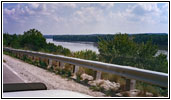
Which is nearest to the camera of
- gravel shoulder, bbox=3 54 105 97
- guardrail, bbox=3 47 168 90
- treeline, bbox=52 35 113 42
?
guardrail, bbox=3 47 168 90

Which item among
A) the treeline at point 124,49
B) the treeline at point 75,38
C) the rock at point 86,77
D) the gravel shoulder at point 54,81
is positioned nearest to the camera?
the gravel shoulder at point 54,81

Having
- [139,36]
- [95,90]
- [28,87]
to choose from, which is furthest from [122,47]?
[28,87]

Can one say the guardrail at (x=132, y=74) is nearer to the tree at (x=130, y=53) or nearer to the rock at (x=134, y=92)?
the rock at (x=134, y=92)

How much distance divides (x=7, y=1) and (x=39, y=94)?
3689 millimetres

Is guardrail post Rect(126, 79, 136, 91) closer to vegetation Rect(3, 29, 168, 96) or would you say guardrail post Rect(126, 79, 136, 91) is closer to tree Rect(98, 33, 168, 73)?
vegetation Rect(3, 29, 168, 96)

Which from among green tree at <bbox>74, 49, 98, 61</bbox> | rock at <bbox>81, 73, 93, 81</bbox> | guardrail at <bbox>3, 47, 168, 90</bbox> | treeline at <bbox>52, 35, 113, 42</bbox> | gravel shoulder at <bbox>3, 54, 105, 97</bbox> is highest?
treeline at <bbox>52, 35, 113, 42</bbox>

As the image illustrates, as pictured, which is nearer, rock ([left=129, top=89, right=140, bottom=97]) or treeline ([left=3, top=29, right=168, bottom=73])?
rock ([left=129, top=89, right=140, bottom=97])

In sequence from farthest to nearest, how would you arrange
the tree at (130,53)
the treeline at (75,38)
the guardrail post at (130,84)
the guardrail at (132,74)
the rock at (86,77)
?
1. the rock at (86,77)
2. the treeline at (75,38)
3. the tree at (130,53)
4. the guardrail post at (130,84)
5. the guardrail at (132,74)

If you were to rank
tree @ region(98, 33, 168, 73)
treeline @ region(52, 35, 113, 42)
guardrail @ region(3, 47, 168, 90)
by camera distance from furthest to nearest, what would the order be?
1. treeline @ region(52, 35, 113, 42)
2. tree @ region(98, 33, 168, 73)
3. guardrail @ region(3, 47, 168, 90)

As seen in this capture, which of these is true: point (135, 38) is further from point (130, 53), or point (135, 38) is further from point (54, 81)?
point (54, 81)

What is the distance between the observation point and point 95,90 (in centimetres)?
670

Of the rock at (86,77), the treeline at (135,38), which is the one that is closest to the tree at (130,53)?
the treeline at (135,38)

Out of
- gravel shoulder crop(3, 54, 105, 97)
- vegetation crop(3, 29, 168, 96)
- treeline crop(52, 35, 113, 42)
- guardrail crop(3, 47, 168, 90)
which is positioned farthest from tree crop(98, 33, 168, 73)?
gravel shoulder crop(3, 54, 105, 97)

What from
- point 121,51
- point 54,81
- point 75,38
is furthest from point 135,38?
point 54,81
